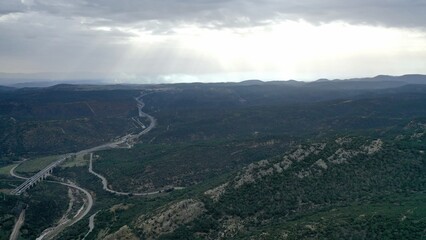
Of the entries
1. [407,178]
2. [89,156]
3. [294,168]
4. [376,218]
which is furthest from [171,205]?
[89,156]

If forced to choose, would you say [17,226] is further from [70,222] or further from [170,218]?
[170,218]

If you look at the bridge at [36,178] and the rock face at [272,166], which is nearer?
the rock face at [272,166]

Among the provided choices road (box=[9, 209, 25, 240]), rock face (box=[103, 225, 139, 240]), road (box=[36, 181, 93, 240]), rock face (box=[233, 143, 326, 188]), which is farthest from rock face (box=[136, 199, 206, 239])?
road (box=[9, 209, 25, 240])

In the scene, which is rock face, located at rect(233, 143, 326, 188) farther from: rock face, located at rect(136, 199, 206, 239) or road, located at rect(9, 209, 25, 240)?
road, located at rect(9, 209, 25, 240)

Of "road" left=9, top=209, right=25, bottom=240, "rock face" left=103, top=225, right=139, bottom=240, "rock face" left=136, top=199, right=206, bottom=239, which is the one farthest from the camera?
"road" left=9, top=209, right=25, bottom=240

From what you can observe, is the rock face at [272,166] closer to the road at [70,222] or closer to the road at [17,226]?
the road at [70,222]

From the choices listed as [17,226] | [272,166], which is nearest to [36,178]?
[17,226]

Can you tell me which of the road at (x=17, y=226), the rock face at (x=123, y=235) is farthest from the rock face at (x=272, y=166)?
the road at (x=17, y=226)

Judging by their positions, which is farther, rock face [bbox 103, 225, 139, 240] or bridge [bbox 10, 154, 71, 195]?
bridge [bbox 10, 154, 71, 195]
